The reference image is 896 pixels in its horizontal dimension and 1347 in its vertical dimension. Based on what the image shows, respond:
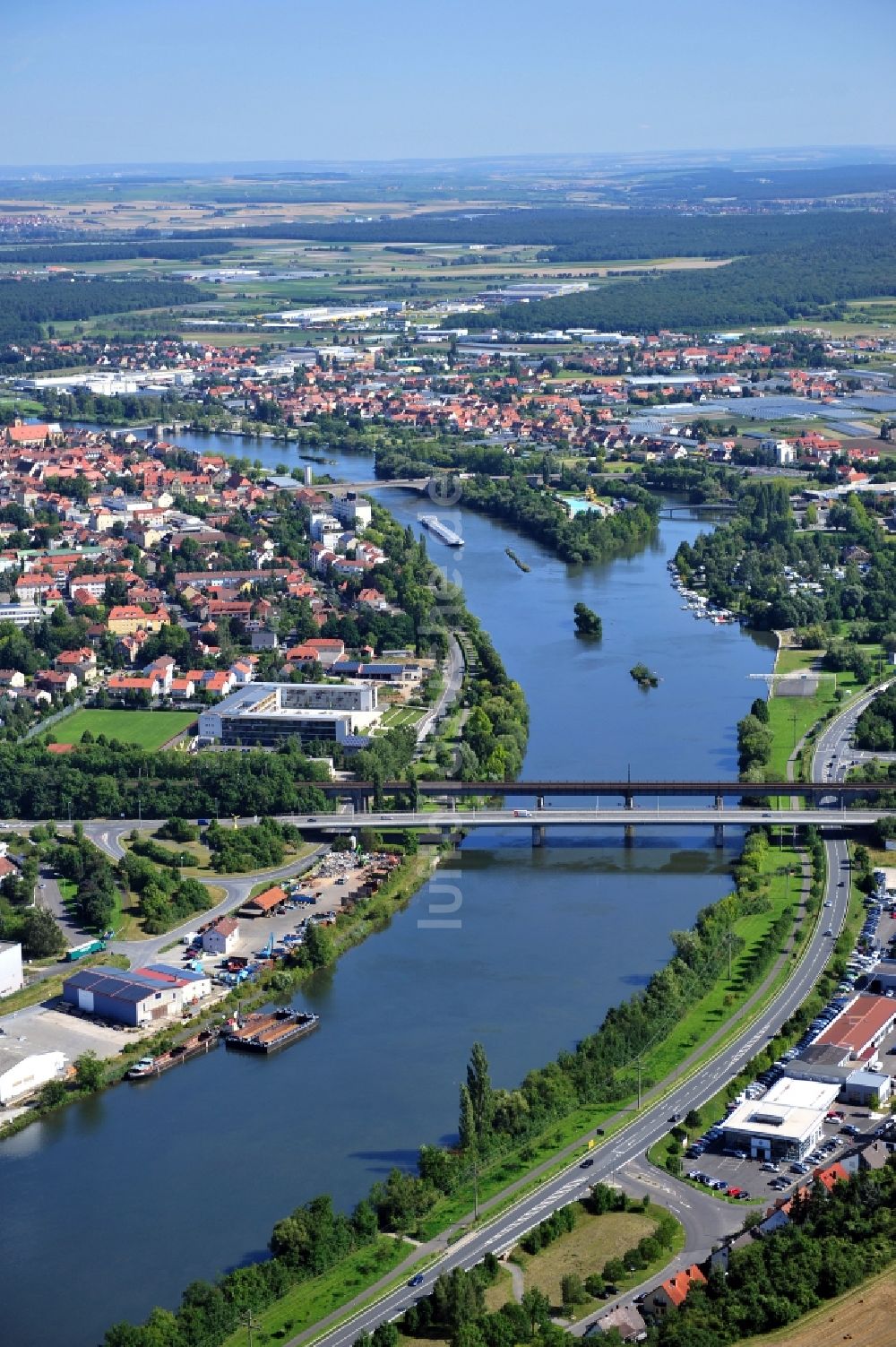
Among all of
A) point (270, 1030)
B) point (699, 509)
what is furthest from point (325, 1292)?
point (699, 509)

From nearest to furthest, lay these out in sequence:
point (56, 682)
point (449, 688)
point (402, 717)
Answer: point (402, 717) < point (449, 688) < point (56, 682)

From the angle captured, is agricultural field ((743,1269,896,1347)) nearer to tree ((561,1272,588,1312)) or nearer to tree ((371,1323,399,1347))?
tree ((561,1272,588,1312))

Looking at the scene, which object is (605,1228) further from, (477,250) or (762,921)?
(477,250)

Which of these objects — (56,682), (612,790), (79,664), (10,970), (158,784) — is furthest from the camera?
(79,664)

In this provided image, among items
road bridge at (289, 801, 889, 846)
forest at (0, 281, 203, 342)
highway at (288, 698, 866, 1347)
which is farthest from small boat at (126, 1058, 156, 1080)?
forest at (0, 281, 203, 342)

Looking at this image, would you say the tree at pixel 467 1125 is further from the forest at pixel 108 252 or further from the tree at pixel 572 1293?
the forest at pixel 108 252

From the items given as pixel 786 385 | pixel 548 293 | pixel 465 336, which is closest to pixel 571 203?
pixel 548 293

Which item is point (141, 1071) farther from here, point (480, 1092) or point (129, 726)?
point (129, 726)
